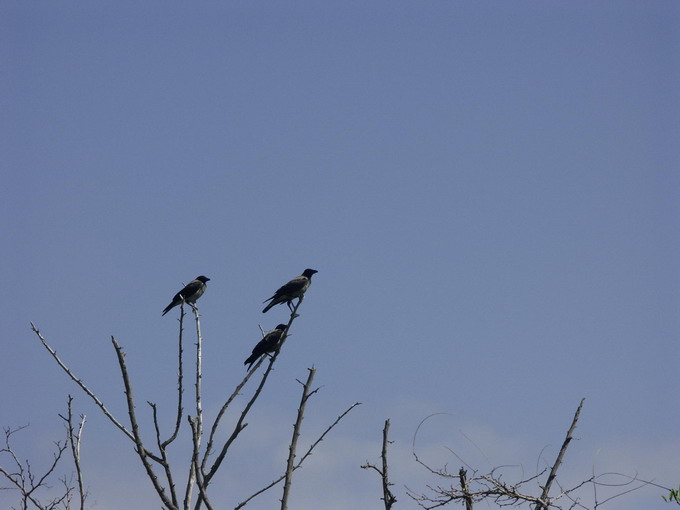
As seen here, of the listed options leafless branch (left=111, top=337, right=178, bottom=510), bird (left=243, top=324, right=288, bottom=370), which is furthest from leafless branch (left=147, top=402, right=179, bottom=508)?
bird (left=243, top=324, right=288, bottom=370)

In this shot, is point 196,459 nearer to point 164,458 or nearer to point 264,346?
point 164,458

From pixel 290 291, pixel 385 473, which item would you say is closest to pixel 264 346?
pixel 290 291

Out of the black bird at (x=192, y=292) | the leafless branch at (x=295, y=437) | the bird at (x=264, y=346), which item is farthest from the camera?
the black bird at (x=192, y=292)

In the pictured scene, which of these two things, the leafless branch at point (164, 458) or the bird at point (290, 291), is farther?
the bird at point (290, 291)

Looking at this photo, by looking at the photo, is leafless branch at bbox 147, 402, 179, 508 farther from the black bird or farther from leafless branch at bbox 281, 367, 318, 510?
the black bird

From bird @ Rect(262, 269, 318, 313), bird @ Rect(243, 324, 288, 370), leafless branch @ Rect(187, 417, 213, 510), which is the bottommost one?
leafless branch @ Rect(187, 417, 213, 510)

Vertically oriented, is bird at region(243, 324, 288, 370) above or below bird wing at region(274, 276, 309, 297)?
below

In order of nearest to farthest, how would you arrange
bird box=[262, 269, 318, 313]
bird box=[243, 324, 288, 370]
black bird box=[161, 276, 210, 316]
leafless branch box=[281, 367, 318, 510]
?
leafless branch box=[281, 367, 318, 510]
bird box=[243, 324, 288, 370]
bird box=[262, 269, 318, 313]
black bird box=[161, 276, 210, 316]

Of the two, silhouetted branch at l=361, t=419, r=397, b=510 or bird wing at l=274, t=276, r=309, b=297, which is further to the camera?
bird wing at l=274, t=276, r=309, b=297

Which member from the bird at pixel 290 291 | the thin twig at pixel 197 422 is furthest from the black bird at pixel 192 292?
the thin twig at pixel 197 422

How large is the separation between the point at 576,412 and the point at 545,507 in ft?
3.26

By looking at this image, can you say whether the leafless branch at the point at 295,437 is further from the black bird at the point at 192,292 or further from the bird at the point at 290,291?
the black bird at the point at 192,292

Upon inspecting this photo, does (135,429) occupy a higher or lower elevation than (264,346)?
lower

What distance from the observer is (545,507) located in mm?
5430
